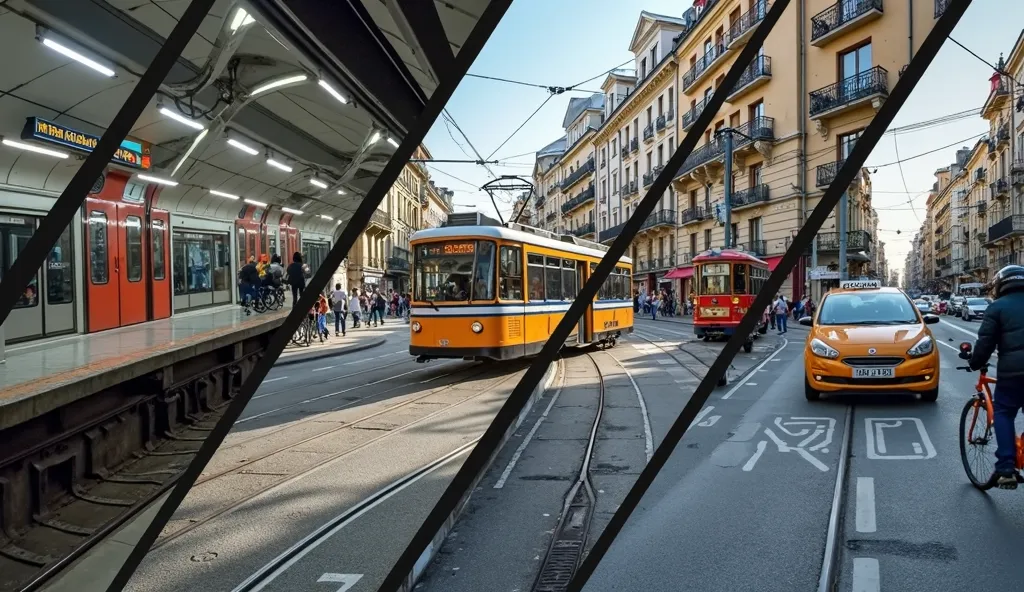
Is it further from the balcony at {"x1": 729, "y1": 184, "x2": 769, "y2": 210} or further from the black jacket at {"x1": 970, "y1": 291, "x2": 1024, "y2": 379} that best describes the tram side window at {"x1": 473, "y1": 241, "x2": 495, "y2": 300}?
the balcony at {"x1": 729, "y1": 184, "x2": 769, "y2": 210}

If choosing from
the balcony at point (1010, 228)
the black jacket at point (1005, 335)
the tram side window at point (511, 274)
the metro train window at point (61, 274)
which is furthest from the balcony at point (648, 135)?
the balcony at point (1010, 228)

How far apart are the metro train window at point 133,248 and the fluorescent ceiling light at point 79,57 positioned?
5.43 meters

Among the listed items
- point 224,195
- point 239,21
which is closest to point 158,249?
point 224,195

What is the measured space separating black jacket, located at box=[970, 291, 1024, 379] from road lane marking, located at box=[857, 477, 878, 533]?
1303mm

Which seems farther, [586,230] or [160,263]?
[586,230]

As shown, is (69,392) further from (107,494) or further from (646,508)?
(646,508)

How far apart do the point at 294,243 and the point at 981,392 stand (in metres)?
20.8

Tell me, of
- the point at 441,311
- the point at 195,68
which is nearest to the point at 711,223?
the point at 441,311

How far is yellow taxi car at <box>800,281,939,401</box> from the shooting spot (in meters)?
8.91

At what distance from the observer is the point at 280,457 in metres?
7.25

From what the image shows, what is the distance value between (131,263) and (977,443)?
13.8 metres

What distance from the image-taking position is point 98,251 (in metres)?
12.2

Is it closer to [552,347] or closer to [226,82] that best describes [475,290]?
[226,82]

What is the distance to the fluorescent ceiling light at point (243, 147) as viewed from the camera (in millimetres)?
12127
